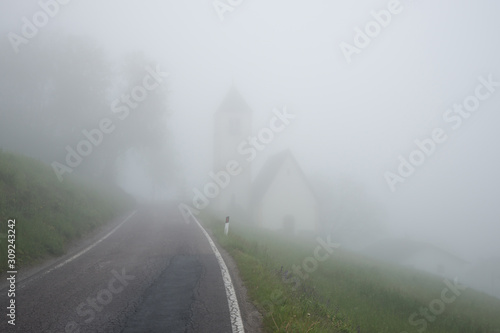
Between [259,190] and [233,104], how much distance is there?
1206 cm

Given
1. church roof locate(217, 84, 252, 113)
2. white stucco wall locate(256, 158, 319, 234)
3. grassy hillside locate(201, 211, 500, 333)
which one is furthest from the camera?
church roof locate(217, 84, 252, 113)

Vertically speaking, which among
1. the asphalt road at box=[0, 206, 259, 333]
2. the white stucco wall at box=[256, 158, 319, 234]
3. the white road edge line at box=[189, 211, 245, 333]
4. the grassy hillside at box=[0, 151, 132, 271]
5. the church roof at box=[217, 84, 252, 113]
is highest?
the church roof at box=[217, 84, 252, 113]

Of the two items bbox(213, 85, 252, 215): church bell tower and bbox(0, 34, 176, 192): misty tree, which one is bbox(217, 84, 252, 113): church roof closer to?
bbox(213, 85, 252, 215): church bell tower

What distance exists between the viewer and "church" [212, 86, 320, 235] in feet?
114

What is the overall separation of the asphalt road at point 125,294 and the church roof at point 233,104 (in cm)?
3214

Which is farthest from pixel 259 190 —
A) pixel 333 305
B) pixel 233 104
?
pixel 333 305

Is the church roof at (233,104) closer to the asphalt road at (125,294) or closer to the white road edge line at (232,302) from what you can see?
the asphalt road at (125,294)

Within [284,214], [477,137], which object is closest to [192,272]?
[284,214]

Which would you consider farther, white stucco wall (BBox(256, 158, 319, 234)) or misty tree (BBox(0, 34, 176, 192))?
white stucco wall (BBox(256, 158, 319, 234))

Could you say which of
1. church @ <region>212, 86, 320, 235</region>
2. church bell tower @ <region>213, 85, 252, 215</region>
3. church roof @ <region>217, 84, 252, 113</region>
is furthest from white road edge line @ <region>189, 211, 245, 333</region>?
church roof @ <region>217, 84, 252, 113</region>

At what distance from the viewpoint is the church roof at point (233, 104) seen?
133 ft

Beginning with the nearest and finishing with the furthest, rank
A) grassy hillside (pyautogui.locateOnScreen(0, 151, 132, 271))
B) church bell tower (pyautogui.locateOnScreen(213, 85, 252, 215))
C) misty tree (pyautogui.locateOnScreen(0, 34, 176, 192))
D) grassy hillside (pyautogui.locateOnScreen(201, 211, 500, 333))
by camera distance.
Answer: grassy hillside (pyautogui.locateOnScreen(201, 211, 500, 333)), grassy hillside (pyautogui.locateOnScreen(0, 151, 132, 271)), misty tree (pyautogui.locateOnScreen(0, 34, 176, 192)), church bell tower (pyautogui.locateOnScreen(213, 85, 252, 215))

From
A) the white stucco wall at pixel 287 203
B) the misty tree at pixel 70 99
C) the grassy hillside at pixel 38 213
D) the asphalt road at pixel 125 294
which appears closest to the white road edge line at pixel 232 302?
the asphalt road at pixel 125 294

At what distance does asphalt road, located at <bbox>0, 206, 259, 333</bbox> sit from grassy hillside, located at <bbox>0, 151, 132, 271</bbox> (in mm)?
676
